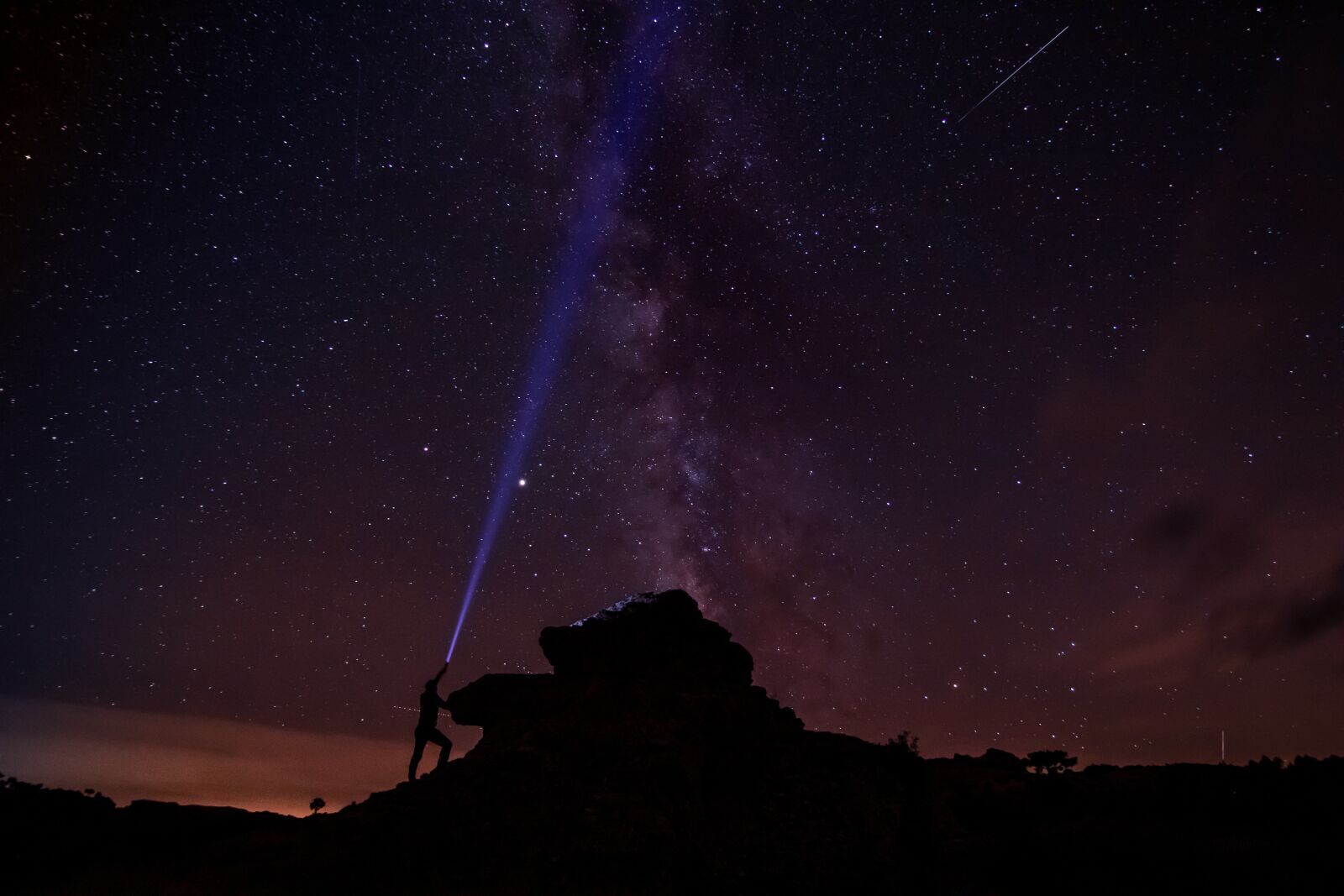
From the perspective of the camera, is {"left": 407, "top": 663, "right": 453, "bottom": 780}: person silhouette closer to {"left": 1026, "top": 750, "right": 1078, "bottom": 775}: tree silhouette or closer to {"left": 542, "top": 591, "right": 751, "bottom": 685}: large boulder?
{"left": 542, "top": 591, "right": 751, "bottom": 685}: large boulder

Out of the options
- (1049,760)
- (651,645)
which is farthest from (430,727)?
(1049,760)

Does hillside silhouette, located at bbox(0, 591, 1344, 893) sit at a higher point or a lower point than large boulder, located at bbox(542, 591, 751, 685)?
lower

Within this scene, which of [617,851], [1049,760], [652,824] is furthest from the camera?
[1049,760]

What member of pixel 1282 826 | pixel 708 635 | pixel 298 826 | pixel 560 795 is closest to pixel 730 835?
pixel 560 795

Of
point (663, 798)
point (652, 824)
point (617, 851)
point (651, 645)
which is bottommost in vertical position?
point (617, 851)

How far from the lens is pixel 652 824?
13.6 m

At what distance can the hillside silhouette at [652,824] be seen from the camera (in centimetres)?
1249

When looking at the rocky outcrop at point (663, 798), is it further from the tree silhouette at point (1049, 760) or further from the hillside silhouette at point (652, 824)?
the tree silhouette at point (1049, 760)

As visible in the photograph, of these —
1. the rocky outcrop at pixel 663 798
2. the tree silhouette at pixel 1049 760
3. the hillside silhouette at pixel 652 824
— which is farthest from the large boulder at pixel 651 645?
the tree silhouette at pixel 1049 760

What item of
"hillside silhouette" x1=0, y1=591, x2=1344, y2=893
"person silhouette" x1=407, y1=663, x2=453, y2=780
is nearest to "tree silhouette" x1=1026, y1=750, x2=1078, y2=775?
"hillside silhouette" x1=0, y1=591, x2=1344, y2=893

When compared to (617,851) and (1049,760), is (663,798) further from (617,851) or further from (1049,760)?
(1049,760)

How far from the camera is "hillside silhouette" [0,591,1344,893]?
12492mm

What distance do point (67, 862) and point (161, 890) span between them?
3.32 meters

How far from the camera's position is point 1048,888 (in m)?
14.9
